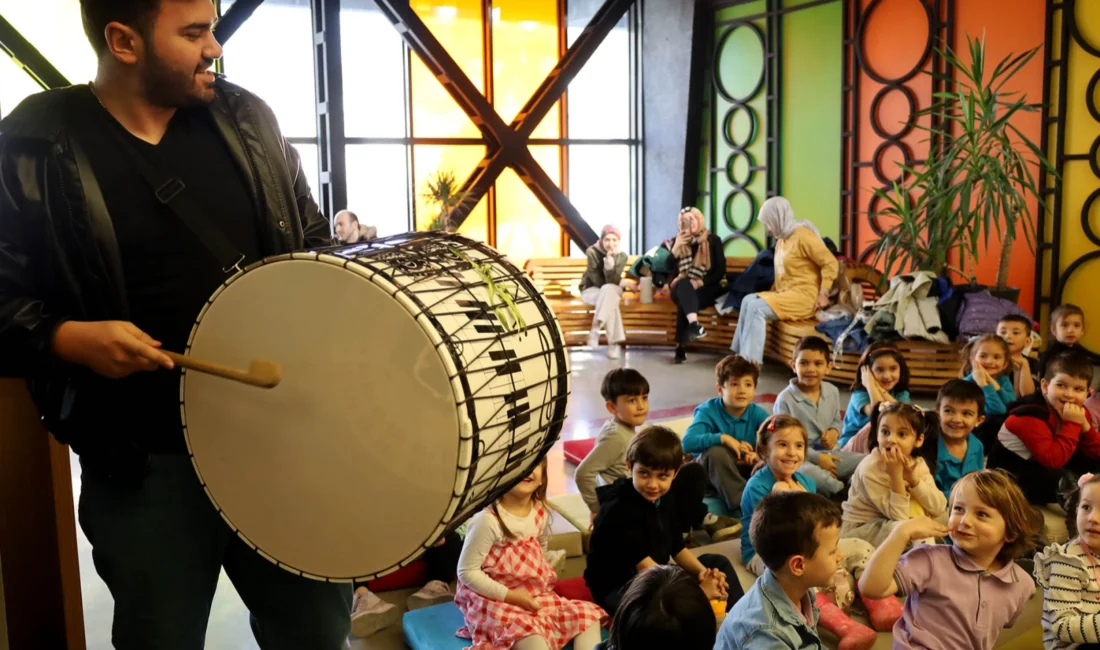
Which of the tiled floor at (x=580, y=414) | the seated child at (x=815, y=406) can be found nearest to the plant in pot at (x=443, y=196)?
the tiled floor at (x=580, y=414)

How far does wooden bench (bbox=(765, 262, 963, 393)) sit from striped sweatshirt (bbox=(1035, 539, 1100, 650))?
3.13m

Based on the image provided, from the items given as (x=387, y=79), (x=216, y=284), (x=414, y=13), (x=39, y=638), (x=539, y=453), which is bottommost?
(x=39, y=638)

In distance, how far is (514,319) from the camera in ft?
5.05

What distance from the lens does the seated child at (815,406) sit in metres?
3.94

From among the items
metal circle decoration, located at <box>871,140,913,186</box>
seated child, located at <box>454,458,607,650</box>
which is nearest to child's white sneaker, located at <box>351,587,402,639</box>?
seated child, located at <box>454,458,607,650</box>

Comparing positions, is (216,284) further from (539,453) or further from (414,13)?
(414,13)

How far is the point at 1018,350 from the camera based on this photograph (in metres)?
4.65

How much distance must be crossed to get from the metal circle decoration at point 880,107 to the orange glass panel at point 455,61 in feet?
11.3

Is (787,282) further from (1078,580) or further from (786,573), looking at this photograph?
(786,573)

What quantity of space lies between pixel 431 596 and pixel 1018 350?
3.05 m

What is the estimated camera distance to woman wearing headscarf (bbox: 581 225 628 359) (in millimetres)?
7562

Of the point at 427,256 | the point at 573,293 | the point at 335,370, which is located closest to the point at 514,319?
the point at 427,256

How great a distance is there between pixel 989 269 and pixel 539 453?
20.5 feet

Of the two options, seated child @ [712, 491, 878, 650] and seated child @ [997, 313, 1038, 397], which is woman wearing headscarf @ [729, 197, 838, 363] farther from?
seated child @ [712, 491, 878, 650]
